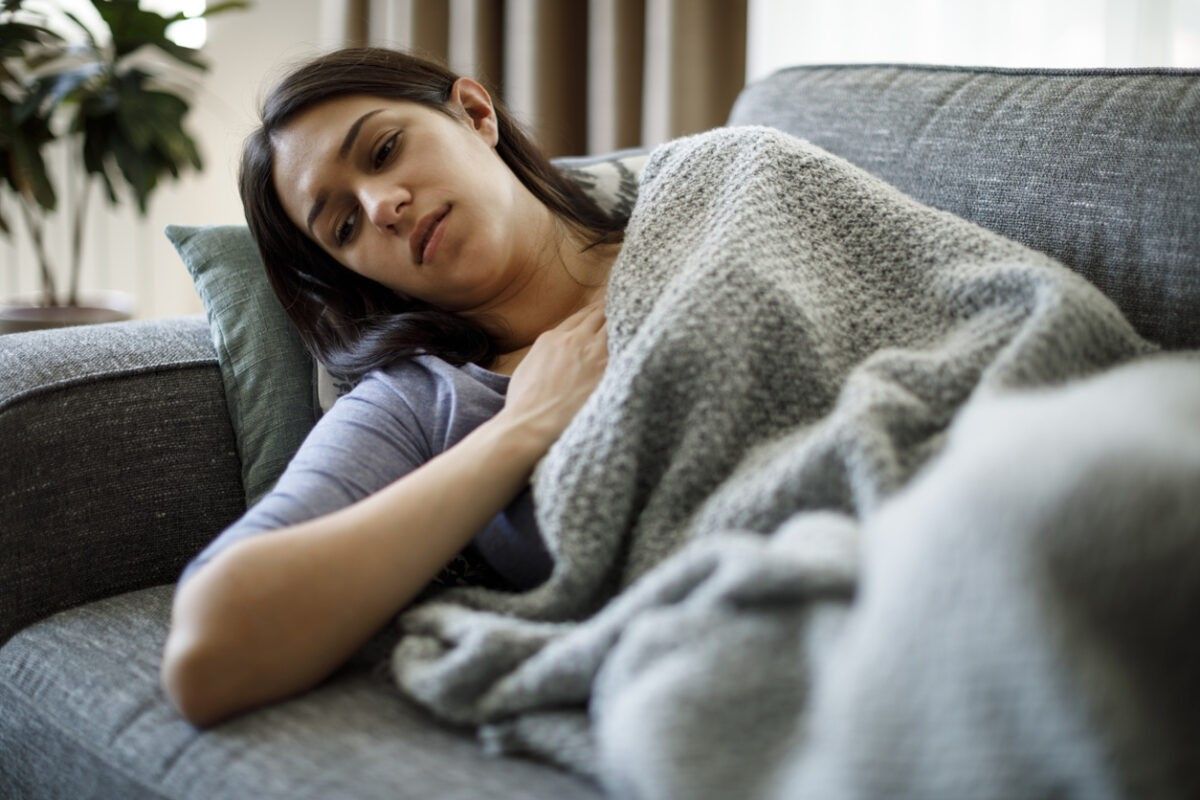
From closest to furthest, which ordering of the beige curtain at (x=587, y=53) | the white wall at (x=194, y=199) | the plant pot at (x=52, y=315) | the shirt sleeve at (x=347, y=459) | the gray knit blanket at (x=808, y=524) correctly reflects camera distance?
the gray knit blanket at (x=808, y=524) < the shirt sleeve at (x=347, y=459) < the beige curtain at (x=587, y=53) < the plant pot at (x=52, y=315) < the white wall at (x=194, y=199)

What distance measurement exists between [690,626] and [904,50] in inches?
60.2

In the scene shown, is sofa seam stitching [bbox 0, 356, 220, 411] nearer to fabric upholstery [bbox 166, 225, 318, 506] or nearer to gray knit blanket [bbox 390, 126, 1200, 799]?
fabric upholstery [bbox 166, 225, 318, 506]

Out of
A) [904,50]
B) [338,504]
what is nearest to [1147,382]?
[338,504]

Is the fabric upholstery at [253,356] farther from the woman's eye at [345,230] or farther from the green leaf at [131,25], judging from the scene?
the green leaf at [131,25]

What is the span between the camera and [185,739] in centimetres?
80

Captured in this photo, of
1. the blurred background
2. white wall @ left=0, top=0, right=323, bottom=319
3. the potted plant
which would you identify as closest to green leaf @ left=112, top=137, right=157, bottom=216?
the potted plant

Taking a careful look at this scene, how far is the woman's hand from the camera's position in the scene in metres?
0.95

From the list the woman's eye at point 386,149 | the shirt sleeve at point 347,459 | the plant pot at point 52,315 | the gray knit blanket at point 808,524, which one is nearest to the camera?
the gray knit blanket at point 808,524

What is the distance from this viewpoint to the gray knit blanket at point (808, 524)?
530 millimetres

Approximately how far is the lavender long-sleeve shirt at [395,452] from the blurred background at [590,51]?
0.47 meters

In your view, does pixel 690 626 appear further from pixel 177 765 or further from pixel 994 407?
pixel 177 765

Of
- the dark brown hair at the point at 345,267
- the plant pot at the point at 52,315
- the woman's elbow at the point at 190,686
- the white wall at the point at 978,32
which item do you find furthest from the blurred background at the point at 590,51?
the woman's elbow at the point at 190,686

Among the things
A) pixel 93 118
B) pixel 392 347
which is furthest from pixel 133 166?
pixel 392 347

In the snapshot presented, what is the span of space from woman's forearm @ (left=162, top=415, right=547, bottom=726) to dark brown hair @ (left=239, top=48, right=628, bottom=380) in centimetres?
31
